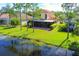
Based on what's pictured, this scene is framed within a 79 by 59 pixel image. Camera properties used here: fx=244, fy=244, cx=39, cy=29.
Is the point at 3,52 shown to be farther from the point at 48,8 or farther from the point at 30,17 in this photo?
the point at 48,8

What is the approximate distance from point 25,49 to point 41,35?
0.22 meters

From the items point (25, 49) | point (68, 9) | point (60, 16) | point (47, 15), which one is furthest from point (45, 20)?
point (25, 49)

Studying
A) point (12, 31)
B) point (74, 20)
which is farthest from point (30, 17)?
point (74, 20)

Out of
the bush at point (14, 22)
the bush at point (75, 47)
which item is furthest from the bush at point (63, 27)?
the bush at point (14, 22)

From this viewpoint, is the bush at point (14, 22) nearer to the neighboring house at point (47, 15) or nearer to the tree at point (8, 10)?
the tree at point (8, 10)

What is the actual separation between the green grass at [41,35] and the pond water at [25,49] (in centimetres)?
5

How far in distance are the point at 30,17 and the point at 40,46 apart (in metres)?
0.32

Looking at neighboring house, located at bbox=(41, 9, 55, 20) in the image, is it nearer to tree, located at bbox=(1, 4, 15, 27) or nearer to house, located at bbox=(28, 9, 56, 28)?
house, located at bbox=(28, 9, 56, 28)

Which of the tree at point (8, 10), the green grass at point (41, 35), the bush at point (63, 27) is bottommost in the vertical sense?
the green grass at point (41, 35)

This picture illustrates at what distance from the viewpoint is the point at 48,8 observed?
8.32 feet

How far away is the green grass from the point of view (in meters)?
2.52

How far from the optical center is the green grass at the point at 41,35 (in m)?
2.52

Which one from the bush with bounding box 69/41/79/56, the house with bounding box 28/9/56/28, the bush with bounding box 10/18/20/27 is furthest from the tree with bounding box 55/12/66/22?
the bush with bounding box 10/18/20/27

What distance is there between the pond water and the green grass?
0.05m
